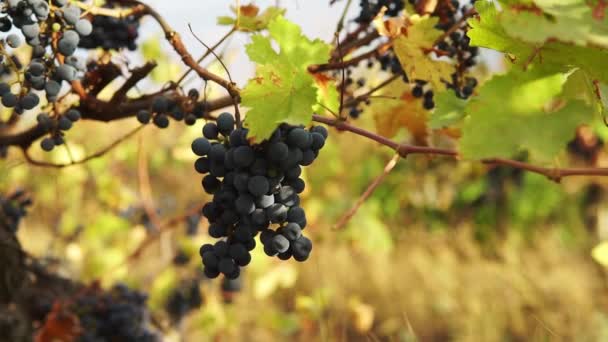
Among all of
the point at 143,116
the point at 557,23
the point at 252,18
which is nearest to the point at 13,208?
the point at 143,116

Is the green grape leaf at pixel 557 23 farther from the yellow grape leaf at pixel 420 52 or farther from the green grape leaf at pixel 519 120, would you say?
the yellow grape leaf at pixel 420 52

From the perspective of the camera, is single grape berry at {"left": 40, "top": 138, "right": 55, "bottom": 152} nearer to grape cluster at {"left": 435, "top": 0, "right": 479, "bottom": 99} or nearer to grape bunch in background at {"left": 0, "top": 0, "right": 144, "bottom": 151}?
grape bunch in background at {"left": 0, "top": 0, "right": 144, "bottom": 151}

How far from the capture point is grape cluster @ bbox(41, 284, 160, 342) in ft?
4.74

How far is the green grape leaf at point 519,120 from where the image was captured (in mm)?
505

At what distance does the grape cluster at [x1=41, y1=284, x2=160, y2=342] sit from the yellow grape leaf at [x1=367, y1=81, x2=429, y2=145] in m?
0.81

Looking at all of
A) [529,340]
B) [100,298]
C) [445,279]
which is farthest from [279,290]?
[100,298]

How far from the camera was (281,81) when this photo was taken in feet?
2.14

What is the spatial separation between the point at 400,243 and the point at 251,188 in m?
3.92

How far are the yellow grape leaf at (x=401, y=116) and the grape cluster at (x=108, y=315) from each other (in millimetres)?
814

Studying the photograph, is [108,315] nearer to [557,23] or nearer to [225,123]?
[225,123]

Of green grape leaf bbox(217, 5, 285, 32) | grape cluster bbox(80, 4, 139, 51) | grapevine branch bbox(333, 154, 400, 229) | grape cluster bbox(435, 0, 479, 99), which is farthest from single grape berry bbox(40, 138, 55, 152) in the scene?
grape cluster bbox(435, 0, 479, 99)

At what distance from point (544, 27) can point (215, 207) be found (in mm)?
397

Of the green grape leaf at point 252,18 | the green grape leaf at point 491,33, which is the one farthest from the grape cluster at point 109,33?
the green grape leaf at point 491,33

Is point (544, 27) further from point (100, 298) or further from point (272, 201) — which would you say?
point (100, 298)
